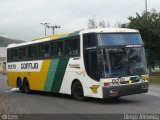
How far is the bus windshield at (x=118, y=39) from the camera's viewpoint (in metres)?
20.0

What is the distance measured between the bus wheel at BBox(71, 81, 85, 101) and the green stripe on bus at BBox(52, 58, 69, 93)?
4.17 feet

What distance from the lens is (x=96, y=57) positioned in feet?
65.1

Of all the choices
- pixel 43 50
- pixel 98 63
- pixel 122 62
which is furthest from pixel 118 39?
pixel 43 50

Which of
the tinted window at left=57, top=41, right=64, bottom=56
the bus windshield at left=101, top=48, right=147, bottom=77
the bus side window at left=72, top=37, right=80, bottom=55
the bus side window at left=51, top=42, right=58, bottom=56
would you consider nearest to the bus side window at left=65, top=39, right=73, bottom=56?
the bus side window at left=72, top=37, right=80, bottom=55

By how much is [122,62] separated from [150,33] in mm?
28773

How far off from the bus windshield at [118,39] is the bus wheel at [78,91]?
Result: 101 inches

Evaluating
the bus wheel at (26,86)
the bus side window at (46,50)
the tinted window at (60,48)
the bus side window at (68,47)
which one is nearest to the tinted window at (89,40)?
the bus side window at (68,47)

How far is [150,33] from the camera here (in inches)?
1892

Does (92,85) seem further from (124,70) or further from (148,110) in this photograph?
(148,110)

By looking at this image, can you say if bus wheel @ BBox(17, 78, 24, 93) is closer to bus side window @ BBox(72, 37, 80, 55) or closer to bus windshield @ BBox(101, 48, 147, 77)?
bus side window @ BBox(72, 37, 80, 55)

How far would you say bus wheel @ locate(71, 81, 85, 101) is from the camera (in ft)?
70.4

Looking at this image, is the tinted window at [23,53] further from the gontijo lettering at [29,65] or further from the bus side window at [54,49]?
the bus side window at [54,49]

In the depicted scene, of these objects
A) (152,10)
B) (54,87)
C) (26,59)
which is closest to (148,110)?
(54,87)

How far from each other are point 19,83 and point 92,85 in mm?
10476
